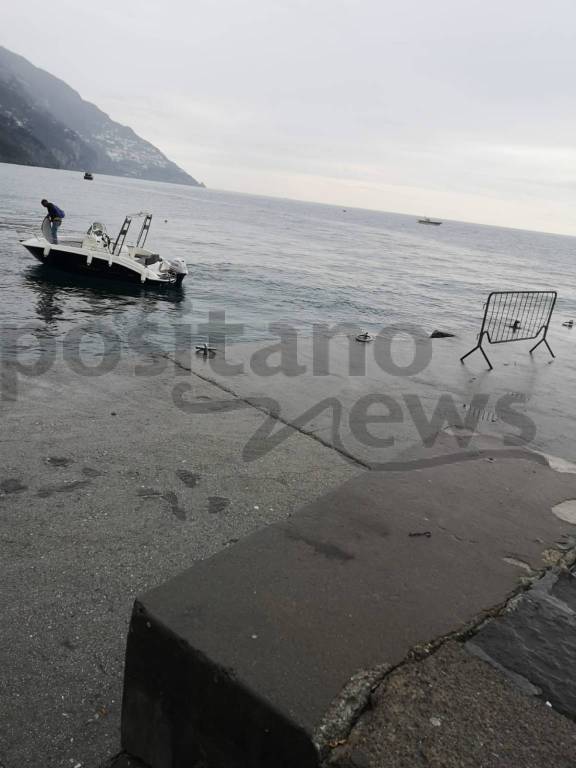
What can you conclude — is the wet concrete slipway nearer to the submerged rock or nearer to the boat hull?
the submerged rock

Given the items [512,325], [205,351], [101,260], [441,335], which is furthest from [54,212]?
[512,325]

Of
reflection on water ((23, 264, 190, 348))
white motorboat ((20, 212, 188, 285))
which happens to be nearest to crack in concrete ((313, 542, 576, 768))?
reflection on water ((23, 264, 190, 348))

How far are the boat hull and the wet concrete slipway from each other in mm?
16069

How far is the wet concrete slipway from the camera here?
202cm

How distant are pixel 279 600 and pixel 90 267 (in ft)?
70.9

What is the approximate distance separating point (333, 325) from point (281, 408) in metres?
11.6

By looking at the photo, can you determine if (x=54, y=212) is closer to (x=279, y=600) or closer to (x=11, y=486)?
(x=11, y=486)

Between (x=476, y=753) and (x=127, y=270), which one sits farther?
(x=127, y=270)

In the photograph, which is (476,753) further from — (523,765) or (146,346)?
(146,346)

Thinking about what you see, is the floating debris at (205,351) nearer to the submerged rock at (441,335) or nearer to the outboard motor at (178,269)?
the submerged rock at (441,335)

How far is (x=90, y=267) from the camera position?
856 inches

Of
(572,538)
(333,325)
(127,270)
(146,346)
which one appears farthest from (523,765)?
(127,270)

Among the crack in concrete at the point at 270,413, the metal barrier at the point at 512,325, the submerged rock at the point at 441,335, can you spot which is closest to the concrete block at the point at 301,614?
the crack in concrete at the point at 270,413

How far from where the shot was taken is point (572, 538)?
348 centimetres
